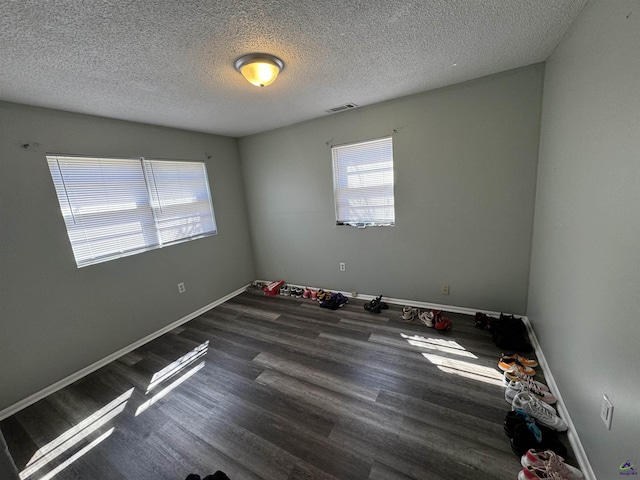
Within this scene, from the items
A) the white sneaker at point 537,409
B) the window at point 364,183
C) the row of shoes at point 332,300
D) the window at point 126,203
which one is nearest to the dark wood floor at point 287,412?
the white sneaker at point 537,409

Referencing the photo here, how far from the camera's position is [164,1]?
3.73 feet

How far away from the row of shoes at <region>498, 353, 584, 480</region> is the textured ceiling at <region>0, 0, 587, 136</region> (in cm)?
236

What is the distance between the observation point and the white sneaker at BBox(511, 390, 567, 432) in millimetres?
1494

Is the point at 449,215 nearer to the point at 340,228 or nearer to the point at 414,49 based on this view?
the point at 340,228

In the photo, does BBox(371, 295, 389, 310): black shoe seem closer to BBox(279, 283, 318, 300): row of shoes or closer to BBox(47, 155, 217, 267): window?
BBox(279, 283, 318, 300): row of shoes

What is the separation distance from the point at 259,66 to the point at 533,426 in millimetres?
2776

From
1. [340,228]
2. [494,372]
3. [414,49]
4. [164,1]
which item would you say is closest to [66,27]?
[164,1]

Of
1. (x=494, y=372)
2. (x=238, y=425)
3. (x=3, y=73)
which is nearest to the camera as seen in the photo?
(x=3, y=73)

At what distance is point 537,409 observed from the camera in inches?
61.0

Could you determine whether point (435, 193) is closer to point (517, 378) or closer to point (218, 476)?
point (517, 378)

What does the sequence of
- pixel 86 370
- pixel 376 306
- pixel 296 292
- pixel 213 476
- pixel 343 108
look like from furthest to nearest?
pixel 296 292
pixel 376 306
pixel 343 108
pixel 86 370
pixel 213 476

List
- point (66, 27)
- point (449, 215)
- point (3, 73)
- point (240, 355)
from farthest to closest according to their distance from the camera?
1. point (449, 215)
2. point (240, 355)
3. point (3, 73)
4. point (66, 27)

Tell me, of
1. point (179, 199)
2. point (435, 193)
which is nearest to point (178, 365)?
point (179, 199)

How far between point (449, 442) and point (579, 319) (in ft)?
3.38
